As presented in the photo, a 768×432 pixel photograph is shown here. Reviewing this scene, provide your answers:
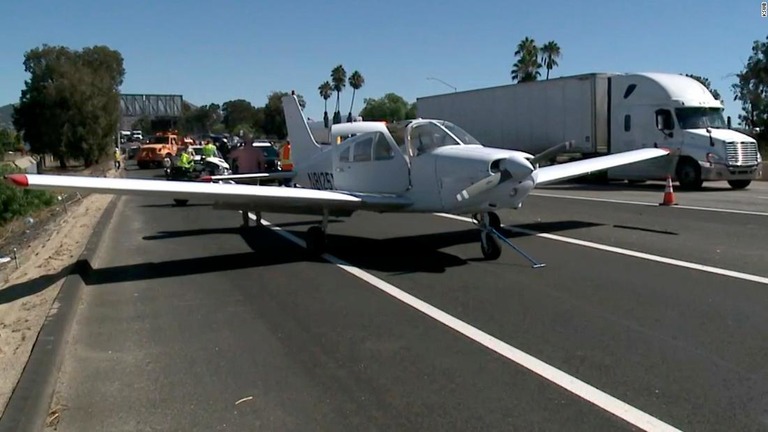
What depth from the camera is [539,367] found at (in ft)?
18.8

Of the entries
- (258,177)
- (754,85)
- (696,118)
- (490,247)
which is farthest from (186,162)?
(754,85)

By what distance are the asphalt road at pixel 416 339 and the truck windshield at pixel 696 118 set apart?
13.4m

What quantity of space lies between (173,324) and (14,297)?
2.75m

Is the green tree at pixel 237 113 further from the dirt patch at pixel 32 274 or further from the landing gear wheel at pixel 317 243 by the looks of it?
the landing gear wheel at pixel 317 243

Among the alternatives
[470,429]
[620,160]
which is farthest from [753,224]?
[470,429]

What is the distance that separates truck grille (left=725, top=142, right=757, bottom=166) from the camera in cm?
2292

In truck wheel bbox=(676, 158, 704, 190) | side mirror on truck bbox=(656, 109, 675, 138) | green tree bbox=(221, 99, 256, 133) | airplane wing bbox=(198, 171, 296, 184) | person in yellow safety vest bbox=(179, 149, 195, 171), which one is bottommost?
truck wheel bbox=(676, 158, 704, 190)

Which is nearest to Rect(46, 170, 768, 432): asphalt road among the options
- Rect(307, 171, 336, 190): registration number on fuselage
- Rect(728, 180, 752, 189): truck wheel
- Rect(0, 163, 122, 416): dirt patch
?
Rect(0, 163, 122, 416): dirt patch

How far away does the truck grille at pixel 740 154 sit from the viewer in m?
22.9

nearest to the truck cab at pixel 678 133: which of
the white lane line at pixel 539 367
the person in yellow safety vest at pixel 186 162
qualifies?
the person in yellow safety vest at pixel 186 162

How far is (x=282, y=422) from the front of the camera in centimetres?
→ 483

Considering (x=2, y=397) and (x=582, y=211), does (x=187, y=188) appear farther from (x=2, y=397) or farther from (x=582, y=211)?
(x=582, y=211)

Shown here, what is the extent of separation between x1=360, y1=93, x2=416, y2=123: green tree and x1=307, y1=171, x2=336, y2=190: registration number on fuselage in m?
76.2

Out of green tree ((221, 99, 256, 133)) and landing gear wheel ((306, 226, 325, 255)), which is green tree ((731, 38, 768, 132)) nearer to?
landing gear wheel ((306, 226, 325, 255))
